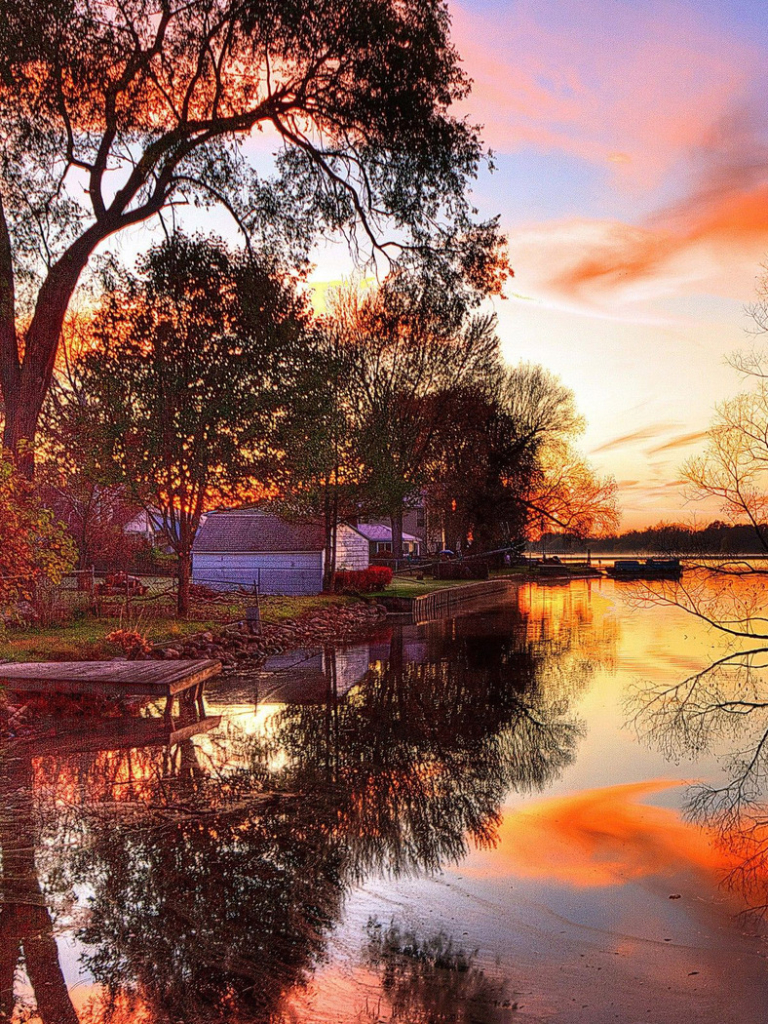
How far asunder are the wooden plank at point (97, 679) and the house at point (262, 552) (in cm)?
2510

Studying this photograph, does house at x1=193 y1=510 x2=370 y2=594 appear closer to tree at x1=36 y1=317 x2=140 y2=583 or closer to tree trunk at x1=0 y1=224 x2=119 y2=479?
tree at x1=36 y1=317 x2=140 y2=583

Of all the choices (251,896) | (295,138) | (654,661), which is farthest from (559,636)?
(251,896)

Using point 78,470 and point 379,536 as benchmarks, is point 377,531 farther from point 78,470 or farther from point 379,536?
point 78,470

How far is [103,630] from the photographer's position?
1978cm

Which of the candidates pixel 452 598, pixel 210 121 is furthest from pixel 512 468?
pixel 210 121

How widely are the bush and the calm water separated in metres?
24.8

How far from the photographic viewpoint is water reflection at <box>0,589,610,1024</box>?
5262 mm

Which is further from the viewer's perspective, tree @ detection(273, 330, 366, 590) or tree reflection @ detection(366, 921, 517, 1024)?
tree @ detection(273, 330, 366, 590)

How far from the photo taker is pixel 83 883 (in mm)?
6629

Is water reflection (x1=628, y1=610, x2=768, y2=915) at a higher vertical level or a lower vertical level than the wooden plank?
lower

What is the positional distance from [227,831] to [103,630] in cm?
1284

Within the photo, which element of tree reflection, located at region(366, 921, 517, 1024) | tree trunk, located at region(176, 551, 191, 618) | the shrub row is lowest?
tree reflection, located at region(366, 921, 517, 1024)

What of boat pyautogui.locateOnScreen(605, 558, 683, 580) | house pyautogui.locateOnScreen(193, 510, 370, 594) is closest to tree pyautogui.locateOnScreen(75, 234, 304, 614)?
house pyautogui.locateOnScreen(193, 510, 370, 594)

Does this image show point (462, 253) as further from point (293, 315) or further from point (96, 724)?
point (96, 724)
